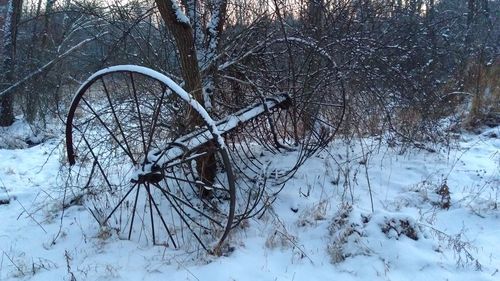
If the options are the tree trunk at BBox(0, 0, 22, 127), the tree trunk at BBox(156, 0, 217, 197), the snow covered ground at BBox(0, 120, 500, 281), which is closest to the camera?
the snow covered ground at BBox(0, 120, 500, 281)

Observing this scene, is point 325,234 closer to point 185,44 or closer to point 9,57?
point 185,44

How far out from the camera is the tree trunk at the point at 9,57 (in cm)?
1143

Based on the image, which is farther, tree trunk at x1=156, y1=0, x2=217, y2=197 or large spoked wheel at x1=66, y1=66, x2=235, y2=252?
tree trunk at x1=156, y1=0, x2=217, y2=197

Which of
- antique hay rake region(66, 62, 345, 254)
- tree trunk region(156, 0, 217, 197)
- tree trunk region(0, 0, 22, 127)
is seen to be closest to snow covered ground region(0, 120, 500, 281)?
antique hay rake region(66, 62, 345, 254)

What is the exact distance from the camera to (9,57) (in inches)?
454

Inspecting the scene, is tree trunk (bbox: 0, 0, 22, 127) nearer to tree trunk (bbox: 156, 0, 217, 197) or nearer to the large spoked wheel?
the large spoked wheel

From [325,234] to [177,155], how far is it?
1320mm

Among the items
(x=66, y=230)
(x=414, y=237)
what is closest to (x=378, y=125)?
(x=414, y=237)

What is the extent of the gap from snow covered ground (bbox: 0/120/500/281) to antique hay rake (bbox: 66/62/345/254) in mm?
192

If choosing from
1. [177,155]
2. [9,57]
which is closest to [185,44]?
[177,155]

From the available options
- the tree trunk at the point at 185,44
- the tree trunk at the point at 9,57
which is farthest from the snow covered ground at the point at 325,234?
the tree trunk at the point at 9,57

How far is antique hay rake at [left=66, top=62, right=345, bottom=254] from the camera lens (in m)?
3.35

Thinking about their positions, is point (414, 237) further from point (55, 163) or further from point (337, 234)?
point (55, 163)

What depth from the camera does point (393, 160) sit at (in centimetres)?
523
